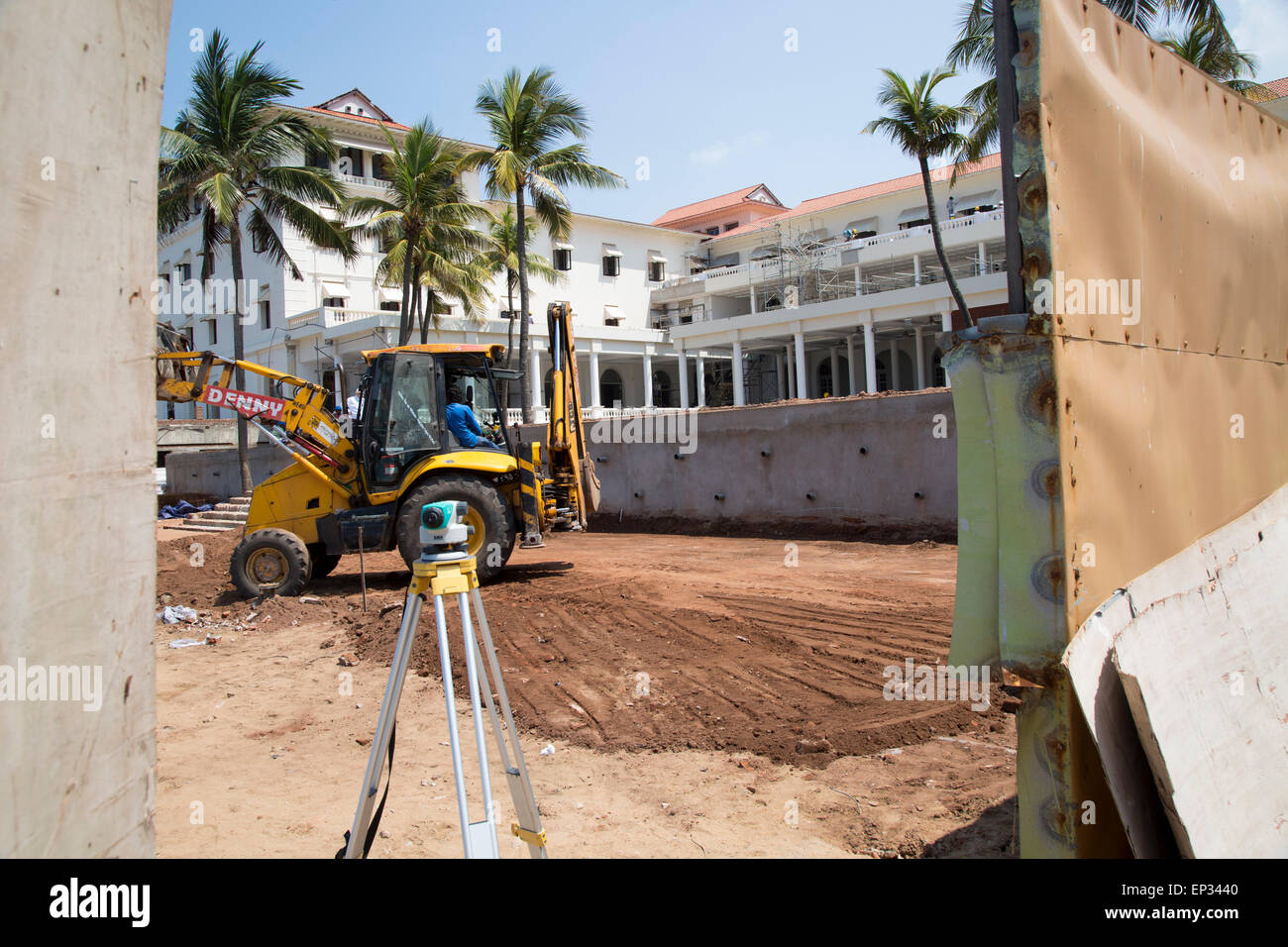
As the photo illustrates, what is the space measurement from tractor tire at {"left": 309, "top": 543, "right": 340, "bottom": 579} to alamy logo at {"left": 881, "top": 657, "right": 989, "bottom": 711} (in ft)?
24.6

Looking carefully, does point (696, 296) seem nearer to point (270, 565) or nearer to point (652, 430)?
point (652, 430)

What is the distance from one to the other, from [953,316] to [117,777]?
29043 millimetres

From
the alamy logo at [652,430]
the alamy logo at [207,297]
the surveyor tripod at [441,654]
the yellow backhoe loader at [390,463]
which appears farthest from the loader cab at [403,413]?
the alamy logo at [207,297]

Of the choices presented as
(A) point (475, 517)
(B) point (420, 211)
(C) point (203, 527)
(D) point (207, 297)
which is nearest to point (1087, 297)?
(A) point (475, 517)

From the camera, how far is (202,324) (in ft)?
143

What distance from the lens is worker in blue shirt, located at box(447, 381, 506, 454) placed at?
34.3 feet

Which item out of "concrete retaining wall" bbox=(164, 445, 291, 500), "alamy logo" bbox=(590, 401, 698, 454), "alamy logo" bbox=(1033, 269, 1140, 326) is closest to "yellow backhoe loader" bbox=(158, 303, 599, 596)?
"alamy logo" bbox=(590, 401, 698, 454)

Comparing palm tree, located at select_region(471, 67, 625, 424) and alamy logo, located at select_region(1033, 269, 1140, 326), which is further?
palm tree, located at select_region(471, 67, 625, 424)

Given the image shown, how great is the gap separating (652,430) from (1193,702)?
15100 mm

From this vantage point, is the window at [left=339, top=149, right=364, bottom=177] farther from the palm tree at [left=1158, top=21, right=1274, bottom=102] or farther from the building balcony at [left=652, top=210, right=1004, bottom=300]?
the palm tree at [left=1158, top=21, right=1274, bottom=102]

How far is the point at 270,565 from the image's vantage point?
403 inches

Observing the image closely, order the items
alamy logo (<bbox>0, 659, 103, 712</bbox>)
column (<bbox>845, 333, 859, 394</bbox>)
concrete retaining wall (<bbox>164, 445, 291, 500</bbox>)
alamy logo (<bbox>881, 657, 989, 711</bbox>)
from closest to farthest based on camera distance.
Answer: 1. alamy logo (<bbox>0, 659, 103, 712</bbox>)
2. alamy logo (<bbox>881, 657, 989, 711</bbox>)
3. concrete retaining wall (<bbox>164, 445, 291, 500</bbox>)
4. column (<bbox>845, 333, 859, 394</bbox>)

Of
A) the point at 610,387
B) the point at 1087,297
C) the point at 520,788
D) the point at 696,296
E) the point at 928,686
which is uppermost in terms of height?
the point at 696,296
